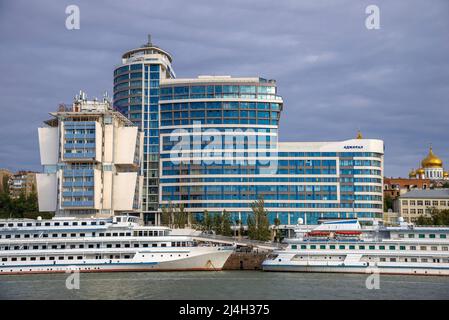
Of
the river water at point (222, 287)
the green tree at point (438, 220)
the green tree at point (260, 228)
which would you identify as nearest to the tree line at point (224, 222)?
the green tree at point (260, 228)

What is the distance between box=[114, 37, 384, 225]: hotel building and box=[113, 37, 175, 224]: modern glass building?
104 inches

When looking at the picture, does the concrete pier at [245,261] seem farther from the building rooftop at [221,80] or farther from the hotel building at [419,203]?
the hotel building at [419,203]

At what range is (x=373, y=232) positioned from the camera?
6400cm

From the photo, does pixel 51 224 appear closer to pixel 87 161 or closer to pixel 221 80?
pixel 87 161

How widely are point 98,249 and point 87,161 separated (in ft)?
70.9

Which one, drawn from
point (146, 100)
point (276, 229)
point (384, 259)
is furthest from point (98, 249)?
point (146, 100)

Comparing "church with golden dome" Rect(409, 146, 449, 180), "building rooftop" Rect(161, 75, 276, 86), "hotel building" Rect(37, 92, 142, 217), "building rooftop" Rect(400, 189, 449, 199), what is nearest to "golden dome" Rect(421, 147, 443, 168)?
"church with golden dome" Rect(409, 146, 449, 180)

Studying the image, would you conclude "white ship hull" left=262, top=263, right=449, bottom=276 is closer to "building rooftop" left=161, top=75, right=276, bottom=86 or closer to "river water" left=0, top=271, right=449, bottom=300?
"river water" left=0, top=271, right=449, bottom=300

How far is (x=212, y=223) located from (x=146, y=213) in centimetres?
2413

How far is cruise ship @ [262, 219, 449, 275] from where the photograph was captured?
60812 millimetres

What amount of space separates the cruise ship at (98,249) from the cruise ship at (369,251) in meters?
8.15

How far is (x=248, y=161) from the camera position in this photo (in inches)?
4188
